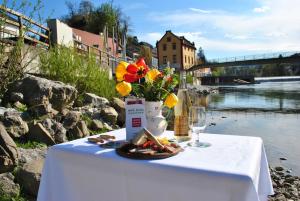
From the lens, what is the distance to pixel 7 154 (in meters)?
3.08

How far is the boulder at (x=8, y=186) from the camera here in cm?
284

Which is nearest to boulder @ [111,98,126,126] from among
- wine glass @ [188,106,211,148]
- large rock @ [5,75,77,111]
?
large rock @ [5,75,77,111]

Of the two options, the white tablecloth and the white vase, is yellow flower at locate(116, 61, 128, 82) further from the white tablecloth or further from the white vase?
the white tablecloth

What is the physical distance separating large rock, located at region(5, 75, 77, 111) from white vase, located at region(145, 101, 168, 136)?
378cm

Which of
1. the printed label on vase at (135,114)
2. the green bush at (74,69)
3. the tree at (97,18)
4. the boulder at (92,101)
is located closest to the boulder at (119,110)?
the boulder at (92,101)

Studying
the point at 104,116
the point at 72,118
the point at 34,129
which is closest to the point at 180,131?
the point at 34,129

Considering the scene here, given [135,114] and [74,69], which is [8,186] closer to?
[135,114]

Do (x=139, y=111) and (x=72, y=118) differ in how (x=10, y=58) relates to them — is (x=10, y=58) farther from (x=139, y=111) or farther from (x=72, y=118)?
(x=139, y=111)

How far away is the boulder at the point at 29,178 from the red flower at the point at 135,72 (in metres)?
1.66

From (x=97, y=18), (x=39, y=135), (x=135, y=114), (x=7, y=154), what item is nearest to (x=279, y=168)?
(x=39, y=135)

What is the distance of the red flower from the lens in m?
1.84

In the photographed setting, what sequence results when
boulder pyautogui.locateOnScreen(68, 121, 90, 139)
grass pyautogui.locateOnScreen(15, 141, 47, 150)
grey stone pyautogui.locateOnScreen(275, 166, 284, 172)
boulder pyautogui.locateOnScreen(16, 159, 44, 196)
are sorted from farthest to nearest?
grey stone pyautogui.locateOnScreen(275, 166, 284, 172)
boulder pyautogui.locateOnScreen(68, 121, 90, 139)
grass pyautogui.locateOnScreen(15, 141, 47, 150)
boulder pyautogui.locateOnScreen(16, 159, 44, 196)

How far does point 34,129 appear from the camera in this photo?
426cm

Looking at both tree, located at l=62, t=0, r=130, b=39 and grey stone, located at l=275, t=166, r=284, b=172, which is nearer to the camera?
grey stone, located at l=275, t=166, r=284, b=172
